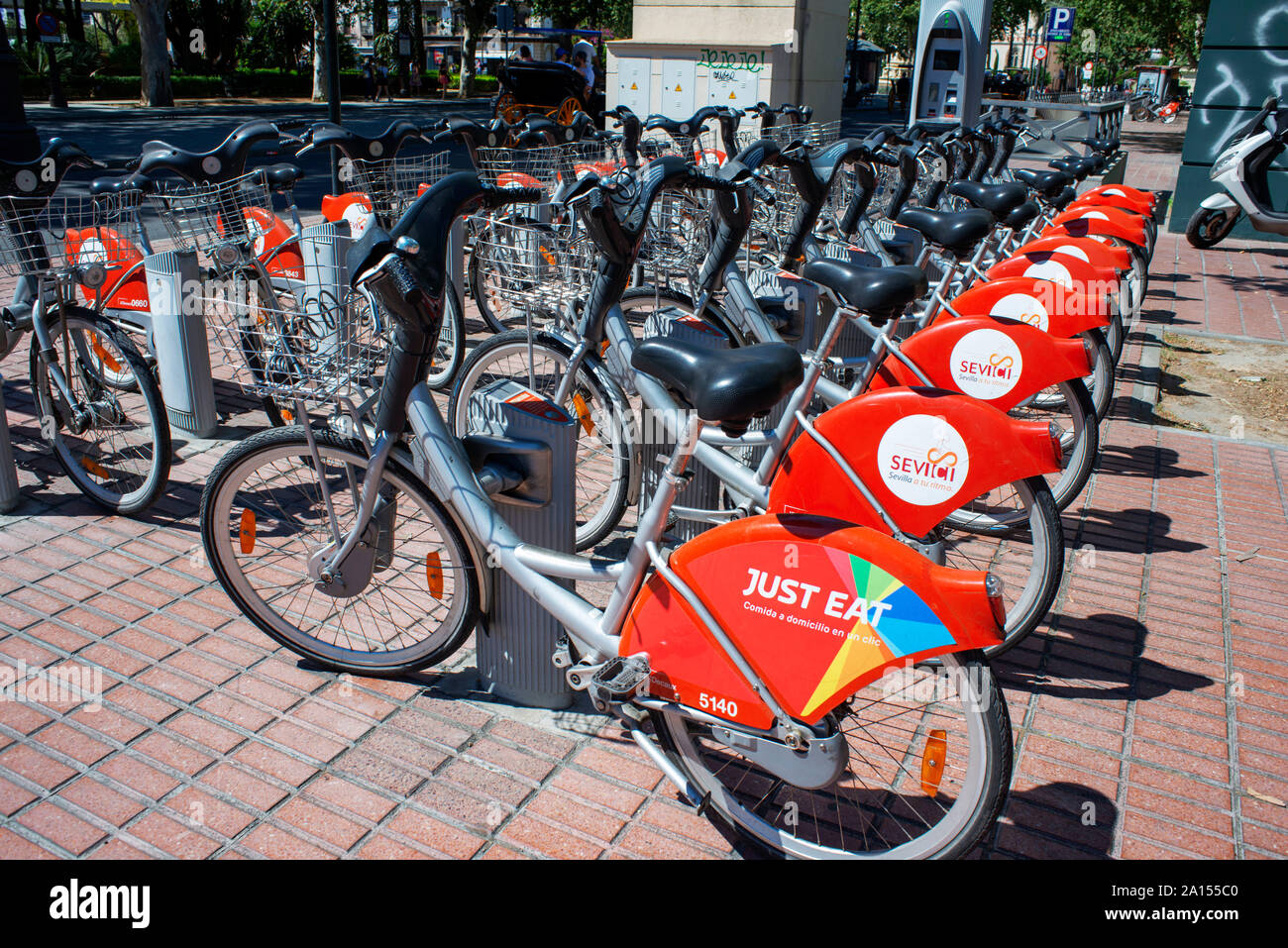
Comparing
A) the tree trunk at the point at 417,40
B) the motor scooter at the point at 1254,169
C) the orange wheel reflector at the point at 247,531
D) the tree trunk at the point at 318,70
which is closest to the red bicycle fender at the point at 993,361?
the orange wheel reflector at the point at 247,531

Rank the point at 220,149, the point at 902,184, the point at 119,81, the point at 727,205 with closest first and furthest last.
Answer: the point at 727,205, the point at 220,149, the point at 902,184, the point at 119,81

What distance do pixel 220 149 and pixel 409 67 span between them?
38.6 meters

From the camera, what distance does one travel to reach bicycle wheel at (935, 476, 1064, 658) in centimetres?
321

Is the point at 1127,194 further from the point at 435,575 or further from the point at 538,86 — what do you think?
the point at 538,86

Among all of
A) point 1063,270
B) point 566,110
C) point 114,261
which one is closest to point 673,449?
point 1063,270

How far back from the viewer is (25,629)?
3410mm

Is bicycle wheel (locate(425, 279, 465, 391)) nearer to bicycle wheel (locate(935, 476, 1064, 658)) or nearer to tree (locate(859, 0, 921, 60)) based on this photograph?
bicycle wheel (locate(935, 476, 1064, 658))

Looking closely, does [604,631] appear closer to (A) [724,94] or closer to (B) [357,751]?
(B) [357,751]

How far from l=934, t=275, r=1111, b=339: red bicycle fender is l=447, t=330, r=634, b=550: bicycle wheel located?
5.16 feet

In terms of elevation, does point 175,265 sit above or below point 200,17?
below

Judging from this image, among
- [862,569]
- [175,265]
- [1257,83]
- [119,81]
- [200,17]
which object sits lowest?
[862,569]

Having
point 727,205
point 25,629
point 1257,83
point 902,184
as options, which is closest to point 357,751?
point 25,629

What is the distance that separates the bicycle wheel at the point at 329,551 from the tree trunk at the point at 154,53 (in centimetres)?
2869

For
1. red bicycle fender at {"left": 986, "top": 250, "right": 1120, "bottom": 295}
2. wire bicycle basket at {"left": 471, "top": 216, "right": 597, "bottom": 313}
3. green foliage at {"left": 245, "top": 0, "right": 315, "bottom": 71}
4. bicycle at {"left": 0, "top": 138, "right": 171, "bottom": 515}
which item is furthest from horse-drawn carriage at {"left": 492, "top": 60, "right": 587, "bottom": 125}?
wire bicycle basket at {"left": 471, "top": 216, "right": 597, "bottom": 313}
